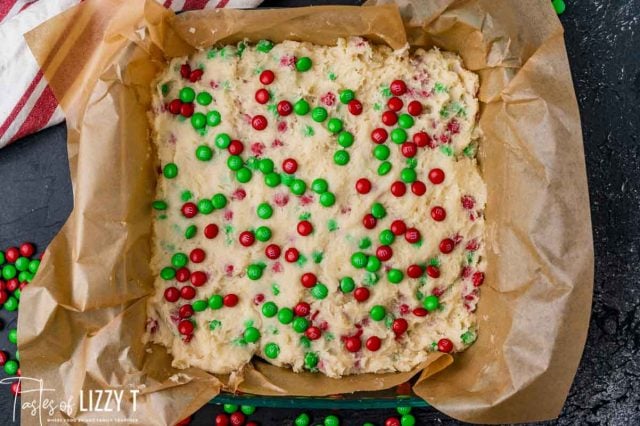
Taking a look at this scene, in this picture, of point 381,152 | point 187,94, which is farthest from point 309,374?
point 187,94

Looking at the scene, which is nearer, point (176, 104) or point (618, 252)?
point (176, 104)

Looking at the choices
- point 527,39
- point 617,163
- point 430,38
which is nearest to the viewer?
point 527,39

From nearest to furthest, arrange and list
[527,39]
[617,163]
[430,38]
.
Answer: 1. [527,39]
2. [430,38]
3. [617,163]

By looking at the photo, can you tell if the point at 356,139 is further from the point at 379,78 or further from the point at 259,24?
the point at 259,24

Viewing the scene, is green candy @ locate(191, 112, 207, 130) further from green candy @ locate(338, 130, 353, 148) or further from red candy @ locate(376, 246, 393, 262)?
red candy @ locate(376, 246, 393, 262)

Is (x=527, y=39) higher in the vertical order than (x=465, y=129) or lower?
higher

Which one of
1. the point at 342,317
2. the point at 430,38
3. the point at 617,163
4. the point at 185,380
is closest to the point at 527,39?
the point at 430,38

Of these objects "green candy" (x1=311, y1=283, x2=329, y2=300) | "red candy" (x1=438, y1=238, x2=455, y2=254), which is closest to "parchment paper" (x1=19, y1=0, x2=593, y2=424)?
"red candy" (x1=438, y1=238, x2=455, y2=254)
